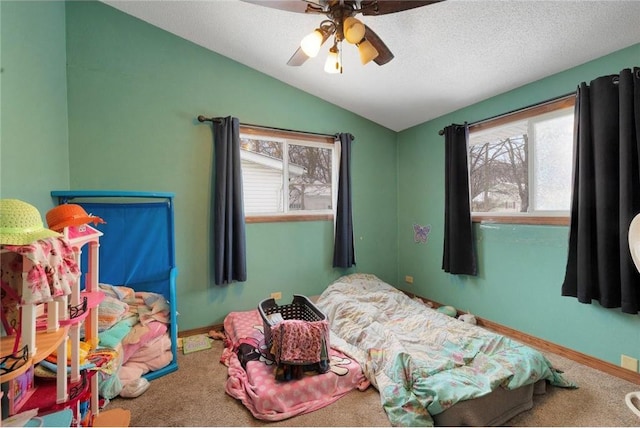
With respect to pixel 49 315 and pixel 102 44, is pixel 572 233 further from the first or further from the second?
pixel 102 44

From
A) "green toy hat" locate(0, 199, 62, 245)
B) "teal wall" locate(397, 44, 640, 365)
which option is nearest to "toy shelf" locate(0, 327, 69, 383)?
"green toy hat" locate(0, 199, 62, 245)

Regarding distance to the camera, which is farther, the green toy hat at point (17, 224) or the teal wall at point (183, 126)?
the teal wall at point (183, 126)

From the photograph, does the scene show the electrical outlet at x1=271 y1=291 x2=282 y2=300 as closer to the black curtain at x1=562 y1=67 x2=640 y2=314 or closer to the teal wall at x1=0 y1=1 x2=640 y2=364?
the teal wall at x1=0 y1=1 x2=640 y2=364

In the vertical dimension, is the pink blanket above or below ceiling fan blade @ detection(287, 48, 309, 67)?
below

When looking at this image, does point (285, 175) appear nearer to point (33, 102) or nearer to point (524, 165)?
point (33, 102)

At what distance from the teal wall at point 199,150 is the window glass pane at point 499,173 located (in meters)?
0.23

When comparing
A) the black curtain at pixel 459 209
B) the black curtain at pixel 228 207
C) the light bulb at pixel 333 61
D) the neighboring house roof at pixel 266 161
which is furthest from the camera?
the neighboring house roof at pixel 266 161

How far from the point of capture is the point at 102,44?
240cm

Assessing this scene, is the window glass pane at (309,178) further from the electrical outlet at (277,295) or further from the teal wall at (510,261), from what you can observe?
the teal wall at (510,261)

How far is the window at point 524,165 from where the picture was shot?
2275mm

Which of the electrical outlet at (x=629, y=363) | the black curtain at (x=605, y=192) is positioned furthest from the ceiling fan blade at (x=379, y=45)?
the electrical outlet at (x=629, y=363)

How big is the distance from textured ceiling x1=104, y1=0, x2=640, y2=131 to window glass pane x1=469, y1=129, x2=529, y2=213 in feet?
1.54

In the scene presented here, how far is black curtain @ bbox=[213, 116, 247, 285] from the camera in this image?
2713mm

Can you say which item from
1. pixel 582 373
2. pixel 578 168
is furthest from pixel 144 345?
pixel 578 168
